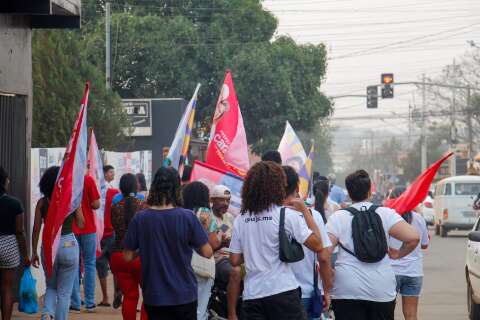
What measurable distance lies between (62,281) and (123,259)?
1.97m

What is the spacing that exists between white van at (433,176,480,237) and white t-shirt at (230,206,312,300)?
27.9 m

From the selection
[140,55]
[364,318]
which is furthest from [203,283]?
[140,55]

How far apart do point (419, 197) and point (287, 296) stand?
3452mm

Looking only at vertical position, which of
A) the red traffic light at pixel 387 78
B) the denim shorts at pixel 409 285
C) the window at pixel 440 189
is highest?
the red traffic light at pixel 387 78

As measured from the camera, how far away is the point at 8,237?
36.0 feet

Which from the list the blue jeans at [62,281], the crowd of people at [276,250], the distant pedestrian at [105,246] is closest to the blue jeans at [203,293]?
the crowd of people at [276,250]

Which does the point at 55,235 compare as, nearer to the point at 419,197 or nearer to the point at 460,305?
the point at 419,197

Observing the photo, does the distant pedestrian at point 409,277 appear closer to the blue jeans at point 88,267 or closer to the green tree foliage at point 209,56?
the blue jeans at point 88,267

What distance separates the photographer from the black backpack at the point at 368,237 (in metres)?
8.17

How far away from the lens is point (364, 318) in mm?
8266

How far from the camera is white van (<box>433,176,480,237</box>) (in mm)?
35594

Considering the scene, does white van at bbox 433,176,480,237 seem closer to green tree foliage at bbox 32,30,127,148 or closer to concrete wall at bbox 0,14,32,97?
green tree foliage at bbox 32,30,127,148

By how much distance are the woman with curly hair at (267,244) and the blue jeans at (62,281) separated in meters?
3.60

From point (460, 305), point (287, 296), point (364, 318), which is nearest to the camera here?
point (287, 296)
